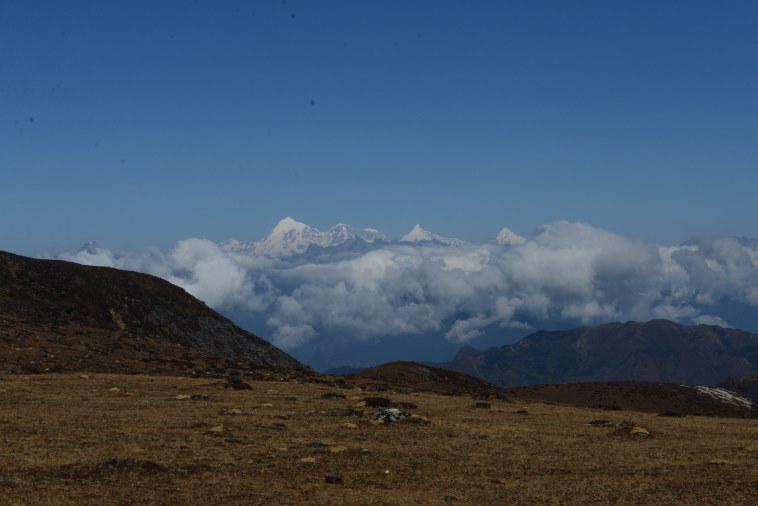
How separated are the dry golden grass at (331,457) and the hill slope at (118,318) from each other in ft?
102

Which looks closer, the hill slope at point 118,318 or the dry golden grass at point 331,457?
the dry golden grass at point 331,457

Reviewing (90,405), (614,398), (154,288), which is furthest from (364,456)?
(154,288)

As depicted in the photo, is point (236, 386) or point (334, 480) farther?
point (236, 386)

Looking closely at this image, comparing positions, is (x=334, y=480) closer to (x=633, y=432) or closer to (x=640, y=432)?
(x=633, y=432)

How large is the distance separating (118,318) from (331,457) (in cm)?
10437

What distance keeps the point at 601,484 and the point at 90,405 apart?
27.9 metres

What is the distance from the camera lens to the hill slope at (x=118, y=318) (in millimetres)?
74688

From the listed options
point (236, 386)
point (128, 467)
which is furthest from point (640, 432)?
point (236, 386)

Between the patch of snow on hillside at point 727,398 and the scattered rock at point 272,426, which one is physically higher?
the patch of snow on hillside at point 727,398

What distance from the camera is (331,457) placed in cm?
2856

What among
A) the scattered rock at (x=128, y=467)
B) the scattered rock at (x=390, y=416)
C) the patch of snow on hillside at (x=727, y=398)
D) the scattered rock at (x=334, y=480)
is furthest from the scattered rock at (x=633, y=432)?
the patch of snow on hillside at (x=727, y=398)

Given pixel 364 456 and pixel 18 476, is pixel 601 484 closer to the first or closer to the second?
pixel 364 456

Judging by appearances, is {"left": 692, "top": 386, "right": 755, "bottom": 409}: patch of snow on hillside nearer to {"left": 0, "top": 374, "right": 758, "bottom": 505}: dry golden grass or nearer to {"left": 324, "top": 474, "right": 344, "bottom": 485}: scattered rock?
{"left": 0, "top": 374, "right": 758, "bottom": 505}: dry golden grass

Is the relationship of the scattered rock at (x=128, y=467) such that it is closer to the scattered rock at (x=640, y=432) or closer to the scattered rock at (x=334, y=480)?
the scattered rock at (x=334, y=480)
